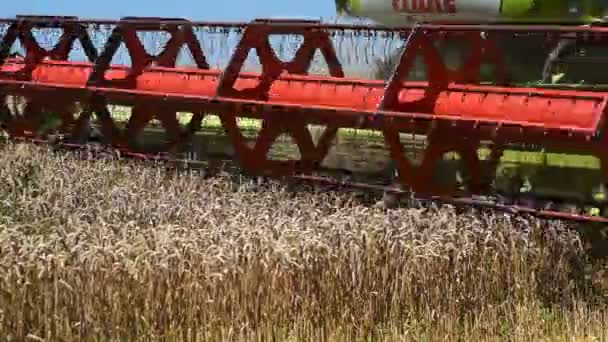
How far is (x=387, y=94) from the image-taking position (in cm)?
552

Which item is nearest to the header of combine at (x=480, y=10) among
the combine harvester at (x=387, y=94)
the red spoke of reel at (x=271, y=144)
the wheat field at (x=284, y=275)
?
the combine harvester at (x=387, y=94)

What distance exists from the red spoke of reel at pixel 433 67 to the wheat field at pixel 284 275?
0.78 m

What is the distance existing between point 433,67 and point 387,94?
0.37 meters

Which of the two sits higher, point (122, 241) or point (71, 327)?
point (122, 241)

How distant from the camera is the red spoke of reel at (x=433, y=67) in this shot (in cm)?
553

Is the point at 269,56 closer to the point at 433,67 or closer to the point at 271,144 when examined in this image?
the point at 271,144

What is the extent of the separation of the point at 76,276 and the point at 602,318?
7.43 ft

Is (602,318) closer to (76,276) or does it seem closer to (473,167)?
(473,167)

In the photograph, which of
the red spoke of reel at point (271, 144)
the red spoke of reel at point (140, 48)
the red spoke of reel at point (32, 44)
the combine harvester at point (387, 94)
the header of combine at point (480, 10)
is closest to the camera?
the combine harvester at point (387, 94)

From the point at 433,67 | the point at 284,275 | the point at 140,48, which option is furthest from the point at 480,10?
the point at 284,275

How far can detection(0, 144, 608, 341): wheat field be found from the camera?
141 inches

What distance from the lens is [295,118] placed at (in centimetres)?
610

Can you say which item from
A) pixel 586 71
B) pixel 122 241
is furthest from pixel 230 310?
pixel 586 71

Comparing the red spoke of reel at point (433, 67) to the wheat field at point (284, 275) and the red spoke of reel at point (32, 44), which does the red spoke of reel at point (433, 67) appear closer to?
the wheat field at point (284, 275)
